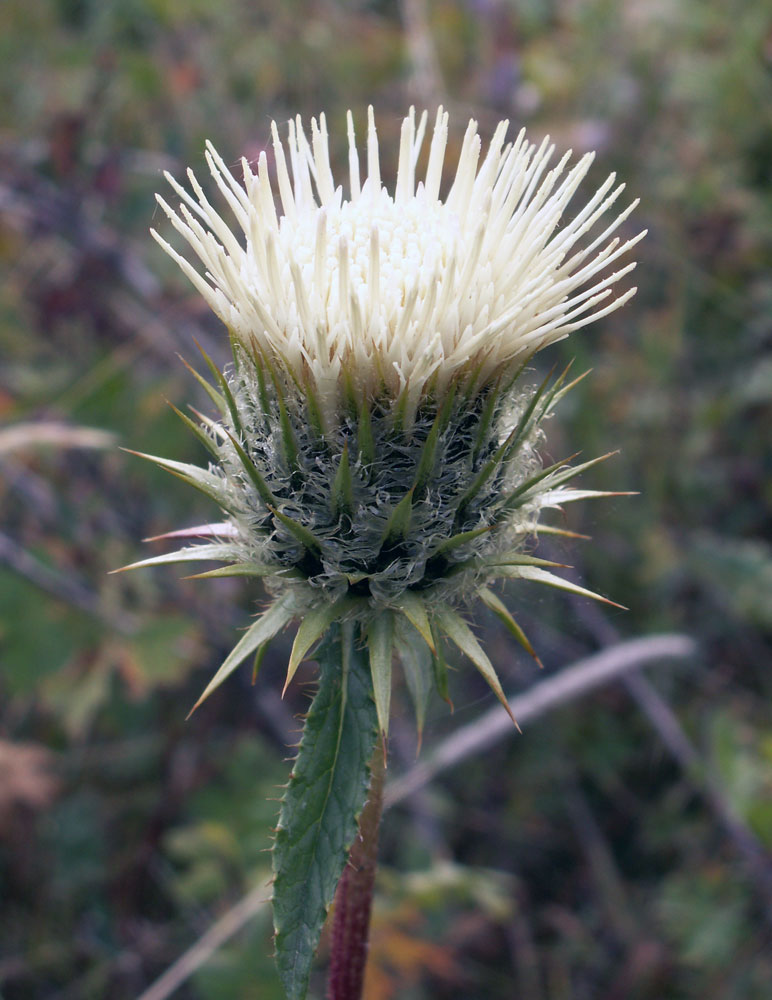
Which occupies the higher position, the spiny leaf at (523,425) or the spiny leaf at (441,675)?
the spiny leaf at (523,425)

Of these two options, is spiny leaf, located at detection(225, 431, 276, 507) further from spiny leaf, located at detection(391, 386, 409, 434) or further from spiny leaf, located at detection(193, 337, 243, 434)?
spiny leaf, located at detection(391, 386, 409, 434)

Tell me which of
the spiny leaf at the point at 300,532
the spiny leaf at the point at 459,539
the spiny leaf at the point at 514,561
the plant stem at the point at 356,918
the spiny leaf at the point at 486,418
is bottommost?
the plant stem at the point at 356,918

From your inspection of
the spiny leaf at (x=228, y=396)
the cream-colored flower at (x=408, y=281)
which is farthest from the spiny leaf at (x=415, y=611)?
the spiny leaf at (x=228, y=396)

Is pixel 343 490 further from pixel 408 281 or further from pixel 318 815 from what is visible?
pixel 318 815

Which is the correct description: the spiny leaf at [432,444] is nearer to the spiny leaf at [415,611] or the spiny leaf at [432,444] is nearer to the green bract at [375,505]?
the green bract at [375,505]

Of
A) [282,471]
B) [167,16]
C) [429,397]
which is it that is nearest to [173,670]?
[282,471]

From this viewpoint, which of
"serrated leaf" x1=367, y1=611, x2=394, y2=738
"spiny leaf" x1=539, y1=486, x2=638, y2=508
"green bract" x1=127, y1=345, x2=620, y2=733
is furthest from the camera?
"spiny leaf" x1=539, y1=486, x2=638, y2=508

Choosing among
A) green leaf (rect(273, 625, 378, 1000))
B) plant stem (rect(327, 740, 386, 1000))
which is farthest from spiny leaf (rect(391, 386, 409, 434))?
plant stem (rect(327, 740, 386, 1000))
